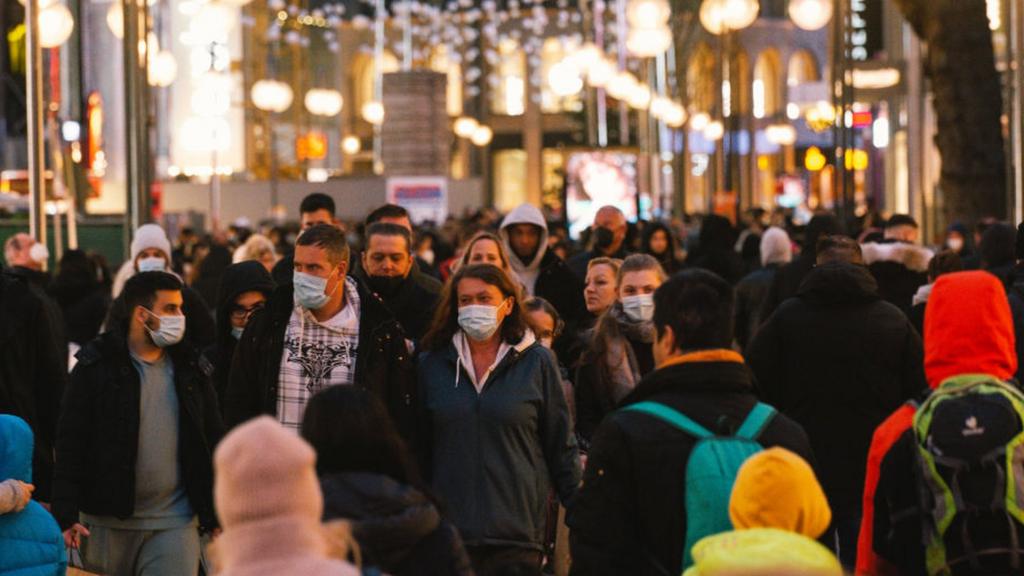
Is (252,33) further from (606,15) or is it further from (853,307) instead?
(853,307)

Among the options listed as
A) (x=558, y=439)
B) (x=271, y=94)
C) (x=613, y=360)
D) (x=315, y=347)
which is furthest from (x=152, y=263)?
(x=271, y=94)

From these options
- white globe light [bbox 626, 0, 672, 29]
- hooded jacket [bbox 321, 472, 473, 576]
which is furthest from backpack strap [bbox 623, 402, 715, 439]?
white globe light [bbox 626, 0, 672, 29]

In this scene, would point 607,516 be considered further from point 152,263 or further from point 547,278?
point 152,263

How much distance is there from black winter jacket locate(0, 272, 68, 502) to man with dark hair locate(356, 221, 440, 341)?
1698 mm

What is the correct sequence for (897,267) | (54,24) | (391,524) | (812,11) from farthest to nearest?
(812,11)
(54,24)
(897,267)
(391,524)

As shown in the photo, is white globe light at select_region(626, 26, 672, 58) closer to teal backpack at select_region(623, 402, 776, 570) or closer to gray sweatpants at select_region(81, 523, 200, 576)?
gray sweatpants at select_region(81, 523, 200, 576)

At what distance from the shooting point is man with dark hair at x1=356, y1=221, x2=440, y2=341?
380 inches

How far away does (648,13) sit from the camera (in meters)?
33.3

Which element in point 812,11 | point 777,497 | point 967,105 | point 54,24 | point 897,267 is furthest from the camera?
point 812,11

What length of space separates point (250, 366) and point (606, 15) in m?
66.4

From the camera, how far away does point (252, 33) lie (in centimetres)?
7025

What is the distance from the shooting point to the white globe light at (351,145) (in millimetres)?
84938

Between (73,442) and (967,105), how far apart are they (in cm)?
Answer: 1591

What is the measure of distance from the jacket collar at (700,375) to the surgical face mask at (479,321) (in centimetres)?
239
